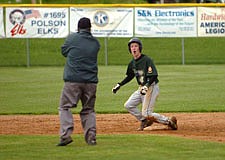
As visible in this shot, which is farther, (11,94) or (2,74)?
(2,74)

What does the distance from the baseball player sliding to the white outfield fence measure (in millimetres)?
18119

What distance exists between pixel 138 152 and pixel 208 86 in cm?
1252

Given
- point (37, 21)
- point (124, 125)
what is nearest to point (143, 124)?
point (124, 125)

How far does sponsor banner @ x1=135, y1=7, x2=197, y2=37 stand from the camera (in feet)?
104

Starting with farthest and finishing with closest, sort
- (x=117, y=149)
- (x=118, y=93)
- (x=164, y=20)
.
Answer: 1. (x=164, y=20)
2. (x=118, y=93)
3. (x=117, y=149)

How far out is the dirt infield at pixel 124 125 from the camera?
1342 centimetres

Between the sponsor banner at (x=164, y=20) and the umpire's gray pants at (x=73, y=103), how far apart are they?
20.9 metres

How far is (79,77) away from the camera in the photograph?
10.9m

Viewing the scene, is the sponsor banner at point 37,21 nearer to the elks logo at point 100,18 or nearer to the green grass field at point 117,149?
the elks logo at point 100,18

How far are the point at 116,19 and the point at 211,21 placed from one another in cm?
394

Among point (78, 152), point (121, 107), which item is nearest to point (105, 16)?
point (121, 107)

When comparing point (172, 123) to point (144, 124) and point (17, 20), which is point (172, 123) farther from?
point (17, 20)

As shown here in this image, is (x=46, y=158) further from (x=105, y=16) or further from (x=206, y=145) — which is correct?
(x=105, y=16)

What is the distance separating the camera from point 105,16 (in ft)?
105
